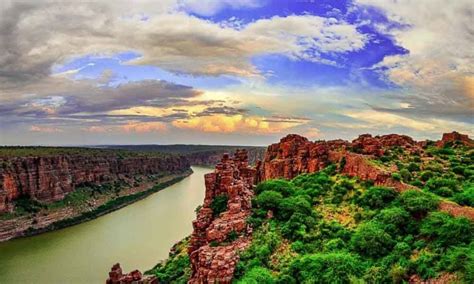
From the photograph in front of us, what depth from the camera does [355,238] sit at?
1969 cm

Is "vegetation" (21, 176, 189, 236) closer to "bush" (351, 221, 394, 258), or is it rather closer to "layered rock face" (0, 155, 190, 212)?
"layered rock face" (0, 155, 190, 212)

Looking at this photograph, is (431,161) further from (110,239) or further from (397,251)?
(110,239)

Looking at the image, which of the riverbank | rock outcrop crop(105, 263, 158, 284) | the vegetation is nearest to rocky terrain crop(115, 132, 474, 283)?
rock outcrop crop(105, 263, 158, 284)

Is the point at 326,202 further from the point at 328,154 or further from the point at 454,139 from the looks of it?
the point at 454,139

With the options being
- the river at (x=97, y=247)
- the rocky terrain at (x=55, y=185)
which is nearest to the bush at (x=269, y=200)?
the river at (x=97, y=247)

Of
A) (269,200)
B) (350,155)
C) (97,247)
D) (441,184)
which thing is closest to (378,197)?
(441,184)

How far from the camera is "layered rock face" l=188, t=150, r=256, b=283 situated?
19.1m

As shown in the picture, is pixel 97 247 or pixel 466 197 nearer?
pixel 466 197

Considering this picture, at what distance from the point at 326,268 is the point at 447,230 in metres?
4.86

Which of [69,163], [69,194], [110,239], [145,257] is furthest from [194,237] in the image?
[69,163]

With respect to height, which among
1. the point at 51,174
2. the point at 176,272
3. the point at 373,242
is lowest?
the point at 176,272

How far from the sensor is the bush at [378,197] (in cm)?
2200

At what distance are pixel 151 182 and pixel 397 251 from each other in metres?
111

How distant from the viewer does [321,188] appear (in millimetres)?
26125
